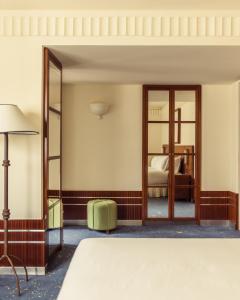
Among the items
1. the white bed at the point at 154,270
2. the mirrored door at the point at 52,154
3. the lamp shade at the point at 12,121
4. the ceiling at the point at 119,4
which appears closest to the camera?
the white bed at the point at 154,270

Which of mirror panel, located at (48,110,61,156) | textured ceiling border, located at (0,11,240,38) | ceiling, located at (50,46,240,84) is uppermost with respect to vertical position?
textured ceiling border, located at (0,11,240,38)

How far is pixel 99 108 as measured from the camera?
200 inches

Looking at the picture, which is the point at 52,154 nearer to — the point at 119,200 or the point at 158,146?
the point at 119,200

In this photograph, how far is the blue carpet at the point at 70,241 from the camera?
9.26ft

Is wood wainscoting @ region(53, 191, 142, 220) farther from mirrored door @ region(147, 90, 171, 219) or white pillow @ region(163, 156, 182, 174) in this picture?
white pillow @ region(163, 156, 182, 174)

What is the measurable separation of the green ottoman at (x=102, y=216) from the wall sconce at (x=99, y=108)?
1379mm

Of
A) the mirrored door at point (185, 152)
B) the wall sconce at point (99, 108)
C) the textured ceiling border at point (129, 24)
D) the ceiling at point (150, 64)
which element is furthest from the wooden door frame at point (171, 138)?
the textured ceiling border at point (129, 24)

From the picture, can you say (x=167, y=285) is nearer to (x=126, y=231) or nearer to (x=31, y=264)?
(x=31, y=264)

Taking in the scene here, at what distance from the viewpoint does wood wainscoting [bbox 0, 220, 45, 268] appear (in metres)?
3.18

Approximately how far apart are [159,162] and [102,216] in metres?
1.28

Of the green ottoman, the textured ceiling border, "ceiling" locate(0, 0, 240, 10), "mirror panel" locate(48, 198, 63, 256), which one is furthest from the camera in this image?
the green ottoman

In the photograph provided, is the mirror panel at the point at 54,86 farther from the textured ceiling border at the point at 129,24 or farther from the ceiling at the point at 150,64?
the textured ceiling border at the point at 129,24

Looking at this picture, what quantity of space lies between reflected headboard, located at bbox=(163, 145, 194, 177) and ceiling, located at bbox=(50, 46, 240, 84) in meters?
1.01

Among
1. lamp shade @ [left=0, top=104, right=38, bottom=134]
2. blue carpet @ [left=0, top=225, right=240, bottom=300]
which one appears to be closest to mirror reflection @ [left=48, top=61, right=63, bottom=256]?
blue carpet @ [left=0, top=225, right=240, bottom=300]
